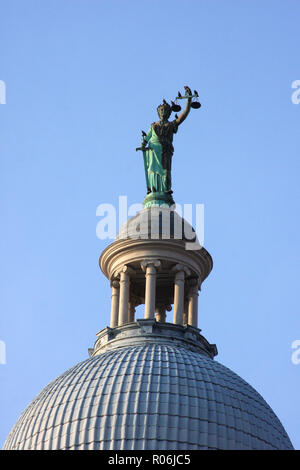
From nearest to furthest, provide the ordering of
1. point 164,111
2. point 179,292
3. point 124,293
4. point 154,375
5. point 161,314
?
→ point 154,375 < point 179,292 < point 124,293 < point 161,314 < point 164,111

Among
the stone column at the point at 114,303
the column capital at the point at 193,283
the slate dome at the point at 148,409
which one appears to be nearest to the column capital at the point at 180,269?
the column capital at the point at 193,283

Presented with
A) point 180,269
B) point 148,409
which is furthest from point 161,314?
point 148,409

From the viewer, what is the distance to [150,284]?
7569 centimetres

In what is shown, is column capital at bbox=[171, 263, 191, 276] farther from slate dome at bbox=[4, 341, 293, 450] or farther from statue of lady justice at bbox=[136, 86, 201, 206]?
slate dome at bbox=[4, 341, 293, 450]

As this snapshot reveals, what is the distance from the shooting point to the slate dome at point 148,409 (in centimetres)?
6669

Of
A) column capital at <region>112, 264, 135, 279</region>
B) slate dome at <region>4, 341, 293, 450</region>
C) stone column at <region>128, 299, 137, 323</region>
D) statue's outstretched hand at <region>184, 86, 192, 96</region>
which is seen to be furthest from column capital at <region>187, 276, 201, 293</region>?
statue's outstretched hand at <region>184, 86, 192, 96</region>

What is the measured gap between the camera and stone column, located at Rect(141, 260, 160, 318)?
2952 inches

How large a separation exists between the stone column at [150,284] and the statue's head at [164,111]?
784cm

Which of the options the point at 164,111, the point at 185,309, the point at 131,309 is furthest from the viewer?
the point at 164,111

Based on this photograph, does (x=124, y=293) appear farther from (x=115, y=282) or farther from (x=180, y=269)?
(x=180, y=269)

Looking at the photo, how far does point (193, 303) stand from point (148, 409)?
10.7m

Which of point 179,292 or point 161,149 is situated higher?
point 161,149

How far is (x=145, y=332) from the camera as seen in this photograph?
242 ft
